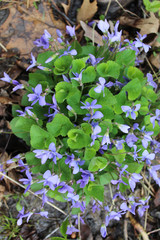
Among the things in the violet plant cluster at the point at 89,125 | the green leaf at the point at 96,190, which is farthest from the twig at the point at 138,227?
the green leaf at the point at 96,190

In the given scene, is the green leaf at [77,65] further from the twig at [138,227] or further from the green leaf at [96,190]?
the twig at [138,227]

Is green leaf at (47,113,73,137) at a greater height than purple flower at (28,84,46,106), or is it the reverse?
purple flower at (28,84,46,106)

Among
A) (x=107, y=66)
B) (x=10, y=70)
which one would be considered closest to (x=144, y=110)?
(x=107, y=66)

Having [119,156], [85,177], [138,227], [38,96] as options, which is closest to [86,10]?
[38,96]

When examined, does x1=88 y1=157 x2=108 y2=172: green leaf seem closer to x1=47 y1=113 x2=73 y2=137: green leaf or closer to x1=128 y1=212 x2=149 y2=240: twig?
x1=47 y1=113 x2=73 y2=137: green leaf

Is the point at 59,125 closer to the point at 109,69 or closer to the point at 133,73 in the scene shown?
the point at 109,69

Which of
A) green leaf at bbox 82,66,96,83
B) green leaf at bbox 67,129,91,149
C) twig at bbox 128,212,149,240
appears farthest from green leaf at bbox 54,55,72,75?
twig at bbox 128,212,149,240
